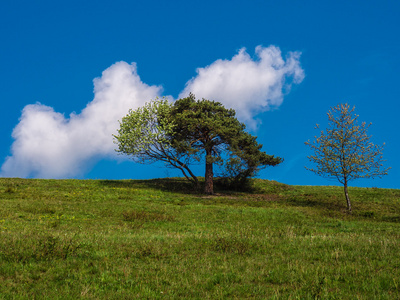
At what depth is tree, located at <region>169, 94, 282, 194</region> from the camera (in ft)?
138

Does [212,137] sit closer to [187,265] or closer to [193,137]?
[193,137]

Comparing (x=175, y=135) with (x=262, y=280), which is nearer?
(x=262, y=280)

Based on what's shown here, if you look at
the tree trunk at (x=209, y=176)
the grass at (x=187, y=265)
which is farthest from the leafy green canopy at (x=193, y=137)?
the grass at (x=187, y=265)

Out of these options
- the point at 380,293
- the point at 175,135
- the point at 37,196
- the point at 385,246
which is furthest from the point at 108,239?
the point at 175,135

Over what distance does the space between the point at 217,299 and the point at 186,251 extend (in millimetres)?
4409

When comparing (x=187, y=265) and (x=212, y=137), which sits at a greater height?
(x=212, y=137)

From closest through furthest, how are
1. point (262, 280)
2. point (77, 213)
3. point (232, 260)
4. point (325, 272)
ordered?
1. point (262, 280)
2. point (325, 272)
3. point (232, 260)
4. point (77, 213)

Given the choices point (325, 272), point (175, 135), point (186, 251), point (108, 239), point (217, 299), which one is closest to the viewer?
point (217, 299)

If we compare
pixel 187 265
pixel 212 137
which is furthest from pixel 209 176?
pixel 187 265

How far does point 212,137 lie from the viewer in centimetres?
4362

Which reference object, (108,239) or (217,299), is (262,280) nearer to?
(217,299)

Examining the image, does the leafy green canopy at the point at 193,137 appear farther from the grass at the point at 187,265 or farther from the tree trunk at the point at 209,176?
the grass at the point at 187,265

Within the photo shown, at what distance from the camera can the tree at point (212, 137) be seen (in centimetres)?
4194

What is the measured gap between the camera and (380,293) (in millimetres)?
7562
